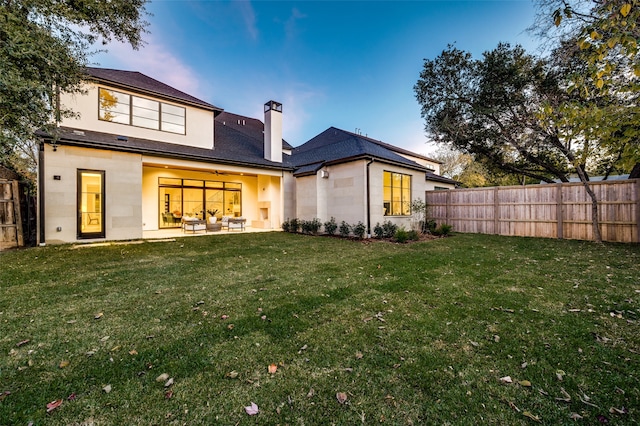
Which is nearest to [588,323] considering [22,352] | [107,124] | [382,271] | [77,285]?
[382,271]

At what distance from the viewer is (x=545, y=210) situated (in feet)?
33.9

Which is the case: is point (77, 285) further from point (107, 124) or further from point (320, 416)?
point (107, 124)

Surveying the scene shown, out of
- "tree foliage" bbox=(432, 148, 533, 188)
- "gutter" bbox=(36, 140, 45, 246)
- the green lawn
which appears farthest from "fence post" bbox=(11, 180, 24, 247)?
"tree foliage" bbox=(432, 148, 533, 188)

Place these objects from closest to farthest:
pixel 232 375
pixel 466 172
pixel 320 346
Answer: pixel 232 375
pixel 320 346
pixel 466 172

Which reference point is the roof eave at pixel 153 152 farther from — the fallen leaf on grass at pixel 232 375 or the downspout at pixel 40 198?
the fallen leaf on grass at pixel 232 375

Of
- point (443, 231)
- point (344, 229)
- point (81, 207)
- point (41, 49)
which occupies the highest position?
point (41, 49)

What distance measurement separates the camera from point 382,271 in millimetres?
5426

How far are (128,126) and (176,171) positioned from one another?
3.18 meters

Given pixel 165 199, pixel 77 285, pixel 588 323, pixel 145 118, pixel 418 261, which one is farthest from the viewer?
pixel 165 199

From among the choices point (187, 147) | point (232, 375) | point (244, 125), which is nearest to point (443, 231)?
point (232, 375)

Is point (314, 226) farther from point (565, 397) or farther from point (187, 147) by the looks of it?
point (565, 397)

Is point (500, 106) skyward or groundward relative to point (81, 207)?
skyward

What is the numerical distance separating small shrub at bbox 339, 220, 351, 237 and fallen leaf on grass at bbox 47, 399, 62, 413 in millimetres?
9729

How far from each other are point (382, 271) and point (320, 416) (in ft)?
12.8
